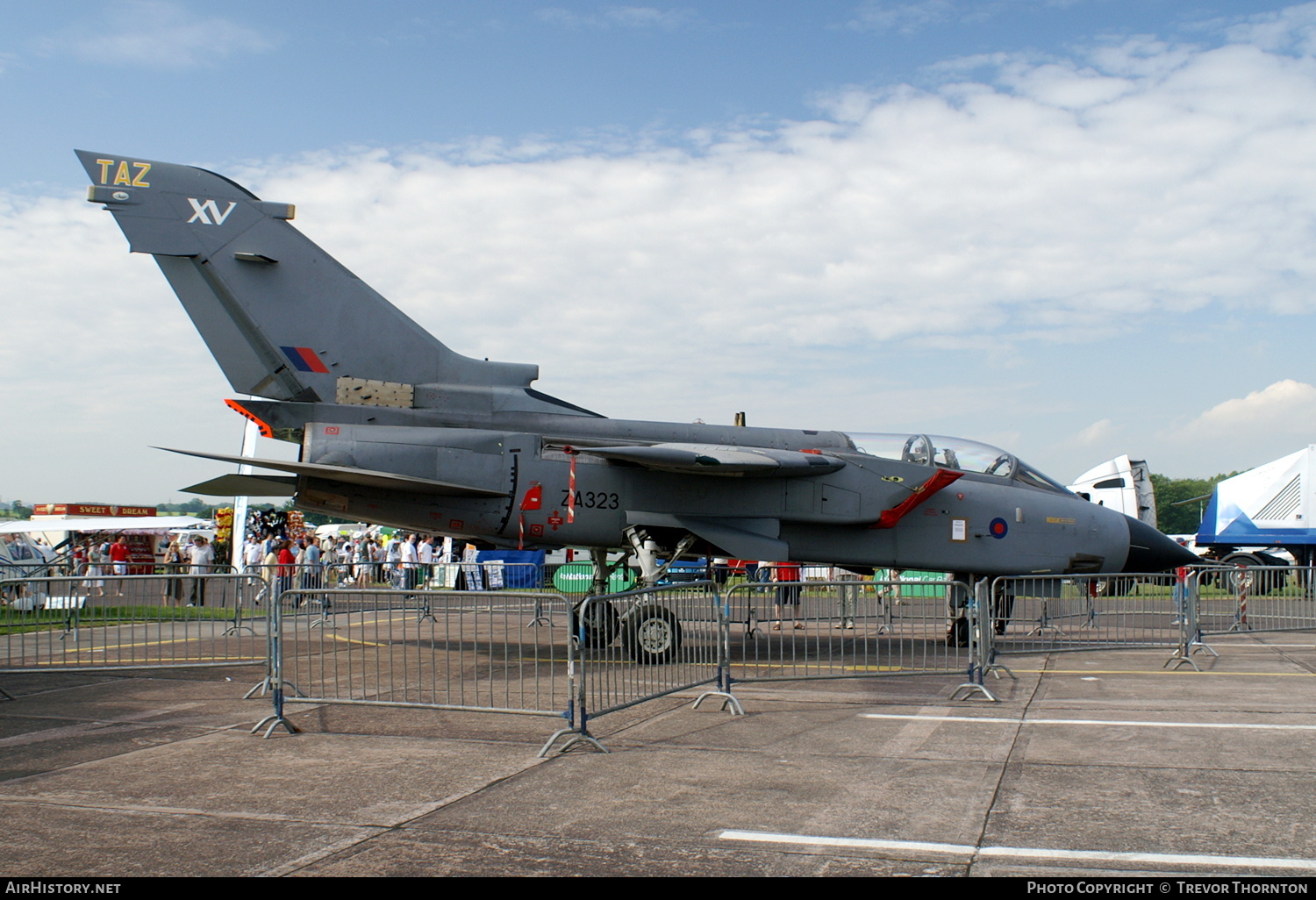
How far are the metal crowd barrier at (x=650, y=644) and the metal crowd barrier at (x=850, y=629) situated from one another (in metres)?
0.28

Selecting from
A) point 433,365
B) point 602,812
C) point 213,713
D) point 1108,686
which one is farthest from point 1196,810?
point 433,365

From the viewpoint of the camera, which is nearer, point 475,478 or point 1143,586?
point 475,478

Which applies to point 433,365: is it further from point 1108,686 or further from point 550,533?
point 1108,686

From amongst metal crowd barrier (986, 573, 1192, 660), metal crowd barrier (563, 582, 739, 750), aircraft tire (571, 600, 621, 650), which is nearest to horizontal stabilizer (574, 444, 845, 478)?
metal crowd barrier (563, 582, 739, 750)

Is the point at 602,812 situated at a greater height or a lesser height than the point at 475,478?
lesser

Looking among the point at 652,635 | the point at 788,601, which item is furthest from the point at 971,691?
the point at 652,635

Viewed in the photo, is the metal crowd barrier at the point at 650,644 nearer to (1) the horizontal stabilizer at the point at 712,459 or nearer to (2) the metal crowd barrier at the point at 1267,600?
(1) the horizontal stabilizer at the point at 712,459

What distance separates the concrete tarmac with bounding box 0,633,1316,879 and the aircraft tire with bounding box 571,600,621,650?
62cm

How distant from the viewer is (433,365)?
39.3 ft

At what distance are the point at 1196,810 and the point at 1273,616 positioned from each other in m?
11.5

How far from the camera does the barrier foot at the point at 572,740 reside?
19.9ft

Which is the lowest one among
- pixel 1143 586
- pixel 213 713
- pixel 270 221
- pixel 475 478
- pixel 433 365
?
pixel 213 713

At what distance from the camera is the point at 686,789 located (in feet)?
17.0

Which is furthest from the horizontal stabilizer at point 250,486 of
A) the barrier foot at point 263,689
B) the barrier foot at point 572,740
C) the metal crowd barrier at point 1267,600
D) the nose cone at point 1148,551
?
the metal crowd barrier at point 1267,600
